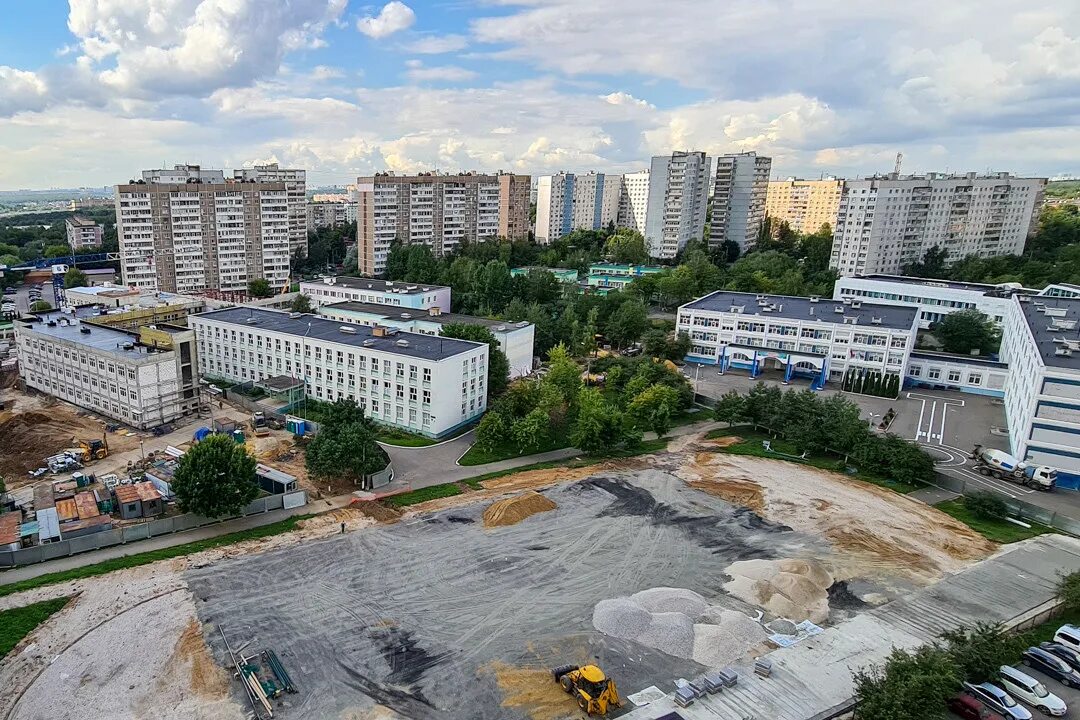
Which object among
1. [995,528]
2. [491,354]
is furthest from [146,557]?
[995,528]

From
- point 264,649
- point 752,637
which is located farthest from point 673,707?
point 264,649

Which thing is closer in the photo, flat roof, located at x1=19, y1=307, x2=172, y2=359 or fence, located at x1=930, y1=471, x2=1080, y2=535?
Result: fence, located at x1=930, y1=471, x2=1080, y2=535

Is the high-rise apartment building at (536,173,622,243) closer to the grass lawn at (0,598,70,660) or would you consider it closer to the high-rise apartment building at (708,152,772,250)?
the high-rise apartment building at (708,152,772,250)

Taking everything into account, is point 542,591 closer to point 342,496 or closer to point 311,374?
point 342,496

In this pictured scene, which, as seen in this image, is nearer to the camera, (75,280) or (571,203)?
(75,280)

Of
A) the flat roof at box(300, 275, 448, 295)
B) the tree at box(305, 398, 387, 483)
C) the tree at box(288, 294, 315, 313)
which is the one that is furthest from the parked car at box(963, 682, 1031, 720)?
the tree at box(288, 294, 315, 313)

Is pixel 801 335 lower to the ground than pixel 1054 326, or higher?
lower

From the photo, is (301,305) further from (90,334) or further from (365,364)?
(365,364)

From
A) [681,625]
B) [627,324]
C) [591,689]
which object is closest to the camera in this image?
[591,689]
